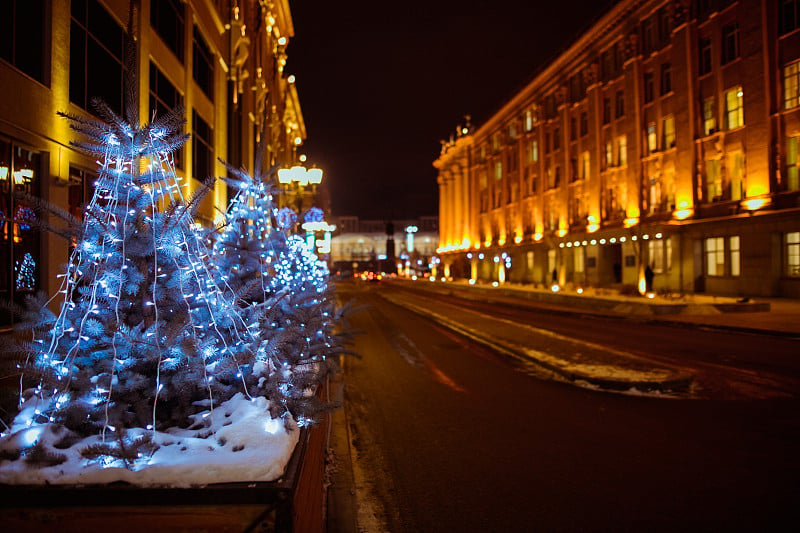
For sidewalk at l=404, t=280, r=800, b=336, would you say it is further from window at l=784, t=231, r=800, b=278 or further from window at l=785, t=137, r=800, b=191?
window at l=785, t=137, r=800, b=191

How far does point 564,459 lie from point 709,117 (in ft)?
104

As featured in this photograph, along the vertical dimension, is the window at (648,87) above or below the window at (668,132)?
above

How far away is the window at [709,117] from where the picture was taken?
103ft

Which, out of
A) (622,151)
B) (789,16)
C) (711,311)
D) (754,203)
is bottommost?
(711,311)

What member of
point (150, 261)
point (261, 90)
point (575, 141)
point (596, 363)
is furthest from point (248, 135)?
point (575, 141)

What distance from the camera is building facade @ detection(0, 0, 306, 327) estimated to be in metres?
7.77

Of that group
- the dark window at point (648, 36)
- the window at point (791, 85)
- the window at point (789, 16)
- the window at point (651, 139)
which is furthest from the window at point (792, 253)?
the dark window at point (648, 36)

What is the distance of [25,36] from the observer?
8.20 m

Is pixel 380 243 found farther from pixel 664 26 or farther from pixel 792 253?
pixel 792 253

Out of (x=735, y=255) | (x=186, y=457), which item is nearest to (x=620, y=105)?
(x=735, y=255)

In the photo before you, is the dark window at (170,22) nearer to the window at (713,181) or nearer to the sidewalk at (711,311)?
the sidewalk at (711,311)

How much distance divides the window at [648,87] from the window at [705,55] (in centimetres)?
476

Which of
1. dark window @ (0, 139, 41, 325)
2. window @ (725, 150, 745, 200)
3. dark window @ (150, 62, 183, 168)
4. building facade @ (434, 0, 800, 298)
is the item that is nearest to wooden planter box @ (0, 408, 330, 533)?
dark window @ (0, 139, 41, 325)

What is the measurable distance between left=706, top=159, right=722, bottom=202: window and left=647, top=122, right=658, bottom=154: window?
16.2 feet
